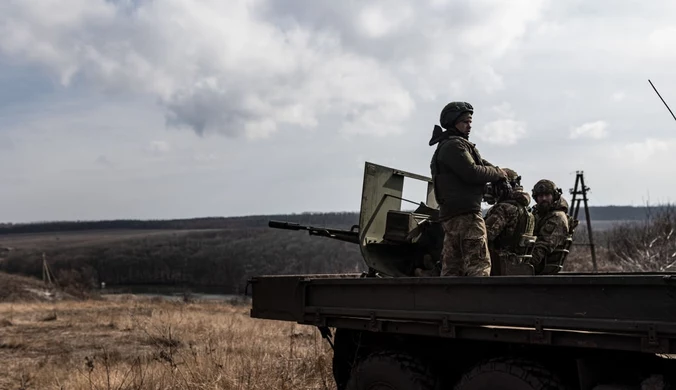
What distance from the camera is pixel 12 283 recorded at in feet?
111

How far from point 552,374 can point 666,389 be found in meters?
0.63

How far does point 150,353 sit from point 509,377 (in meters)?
7.79

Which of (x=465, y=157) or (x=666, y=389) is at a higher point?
(x=465, y=157)

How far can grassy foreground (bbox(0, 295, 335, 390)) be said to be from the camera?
6.70m

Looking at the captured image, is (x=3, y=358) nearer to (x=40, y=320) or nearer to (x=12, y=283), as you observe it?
(x=40, y=320)

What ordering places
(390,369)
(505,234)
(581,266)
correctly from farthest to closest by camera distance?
1. (581,266)
2. (505,234)
3. (390,369)

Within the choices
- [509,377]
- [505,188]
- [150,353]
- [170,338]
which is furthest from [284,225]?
[150,353]

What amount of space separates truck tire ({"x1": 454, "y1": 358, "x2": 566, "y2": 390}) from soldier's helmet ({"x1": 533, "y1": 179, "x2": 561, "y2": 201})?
2.48 metres

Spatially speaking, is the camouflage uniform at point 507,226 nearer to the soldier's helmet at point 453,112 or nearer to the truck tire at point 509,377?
the soldier's helmet at point 453,112

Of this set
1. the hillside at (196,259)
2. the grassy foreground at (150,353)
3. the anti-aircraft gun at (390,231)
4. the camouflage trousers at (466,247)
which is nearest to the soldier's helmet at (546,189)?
the anti-aircraft gun at (390,231)

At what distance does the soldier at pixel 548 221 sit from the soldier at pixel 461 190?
94 centimetres

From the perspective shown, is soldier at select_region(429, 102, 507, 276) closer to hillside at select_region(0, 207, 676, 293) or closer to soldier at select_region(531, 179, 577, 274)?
soldier at select_region(531, 179, 577, 274)

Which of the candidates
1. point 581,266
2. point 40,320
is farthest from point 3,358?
point 581,266

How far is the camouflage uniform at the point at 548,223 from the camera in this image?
234 inches
